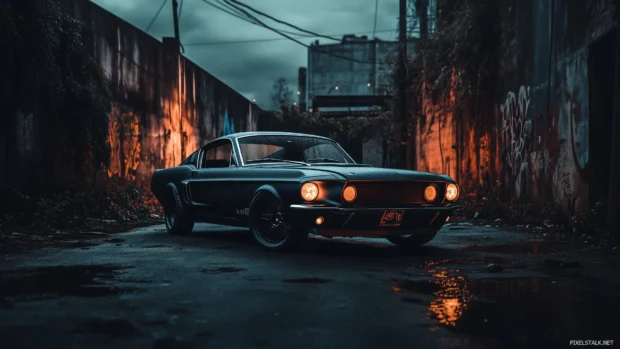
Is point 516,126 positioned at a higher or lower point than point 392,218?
higher

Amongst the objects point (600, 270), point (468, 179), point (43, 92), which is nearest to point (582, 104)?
point (600, 270)

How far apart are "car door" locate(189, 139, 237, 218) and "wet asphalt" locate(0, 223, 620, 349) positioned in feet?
3.14

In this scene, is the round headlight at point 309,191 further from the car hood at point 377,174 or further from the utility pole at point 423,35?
the utility pole at point 423,35

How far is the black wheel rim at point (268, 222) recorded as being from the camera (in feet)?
21.5

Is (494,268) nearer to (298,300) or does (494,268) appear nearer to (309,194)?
(309,194)

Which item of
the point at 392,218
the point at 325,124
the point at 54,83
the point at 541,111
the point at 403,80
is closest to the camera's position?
the point at 392,218

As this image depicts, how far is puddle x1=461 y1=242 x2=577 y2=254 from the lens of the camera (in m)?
6.73

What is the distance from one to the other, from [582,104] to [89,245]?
6.28m

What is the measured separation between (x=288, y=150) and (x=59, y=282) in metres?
3.56

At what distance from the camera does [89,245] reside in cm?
734

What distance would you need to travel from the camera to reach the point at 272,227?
6574 millimetres

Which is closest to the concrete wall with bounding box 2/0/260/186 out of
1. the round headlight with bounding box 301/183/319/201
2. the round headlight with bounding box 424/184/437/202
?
the round headlight with bounding box 301/183/319/201

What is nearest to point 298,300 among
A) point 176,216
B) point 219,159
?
point 219,159

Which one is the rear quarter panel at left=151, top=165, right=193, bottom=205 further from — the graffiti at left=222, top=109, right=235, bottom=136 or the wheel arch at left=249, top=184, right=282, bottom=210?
the graffiti at left=222, top=109, right=235, bottom=136
